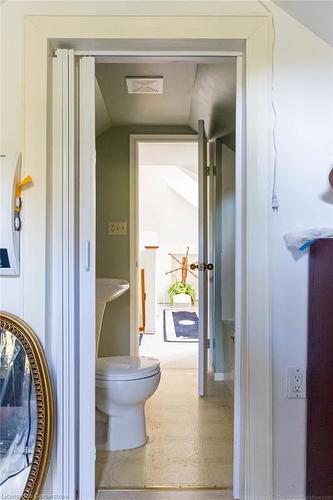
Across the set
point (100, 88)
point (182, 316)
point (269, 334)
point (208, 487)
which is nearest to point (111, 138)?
point (100, 88)

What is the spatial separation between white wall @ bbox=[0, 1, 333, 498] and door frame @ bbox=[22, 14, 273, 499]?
0.03 metres

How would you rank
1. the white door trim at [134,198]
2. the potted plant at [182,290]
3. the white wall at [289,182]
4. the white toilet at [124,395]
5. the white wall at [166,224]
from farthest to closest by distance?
the white wall at [166,224]
the potted plant at [182,290]
the white door trim at [134,198]
the white toilet at [124,395]
the white wall at [289,182]

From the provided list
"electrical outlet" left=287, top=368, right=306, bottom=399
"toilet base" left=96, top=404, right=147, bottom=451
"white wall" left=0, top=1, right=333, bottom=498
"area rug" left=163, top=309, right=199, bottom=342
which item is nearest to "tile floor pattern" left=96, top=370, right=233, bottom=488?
"toilet base" left=96, top=404, right=147, bottom=451

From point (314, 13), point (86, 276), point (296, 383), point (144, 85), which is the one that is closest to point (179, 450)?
point (296, 383)

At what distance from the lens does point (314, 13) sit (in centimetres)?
131

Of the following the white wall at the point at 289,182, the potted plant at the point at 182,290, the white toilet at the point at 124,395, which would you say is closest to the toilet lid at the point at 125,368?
the white toilet at the point at 124,395

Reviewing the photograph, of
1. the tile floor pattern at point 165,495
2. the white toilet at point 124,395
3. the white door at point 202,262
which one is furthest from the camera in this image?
the white door at point 202,262

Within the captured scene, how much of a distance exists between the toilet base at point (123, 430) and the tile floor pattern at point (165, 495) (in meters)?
0.37

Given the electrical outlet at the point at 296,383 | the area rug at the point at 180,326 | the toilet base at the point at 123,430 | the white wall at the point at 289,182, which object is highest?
the white wall at the point at 289,182

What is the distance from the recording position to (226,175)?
2.88 m

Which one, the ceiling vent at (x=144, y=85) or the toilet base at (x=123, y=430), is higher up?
the ceiling vent at (x=144, y=85)

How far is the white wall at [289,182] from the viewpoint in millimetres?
1385

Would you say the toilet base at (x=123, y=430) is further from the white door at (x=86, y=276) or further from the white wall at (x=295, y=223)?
the white wall at (x=295, y=223)

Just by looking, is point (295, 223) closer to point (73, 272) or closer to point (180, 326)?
point (73, 272)
